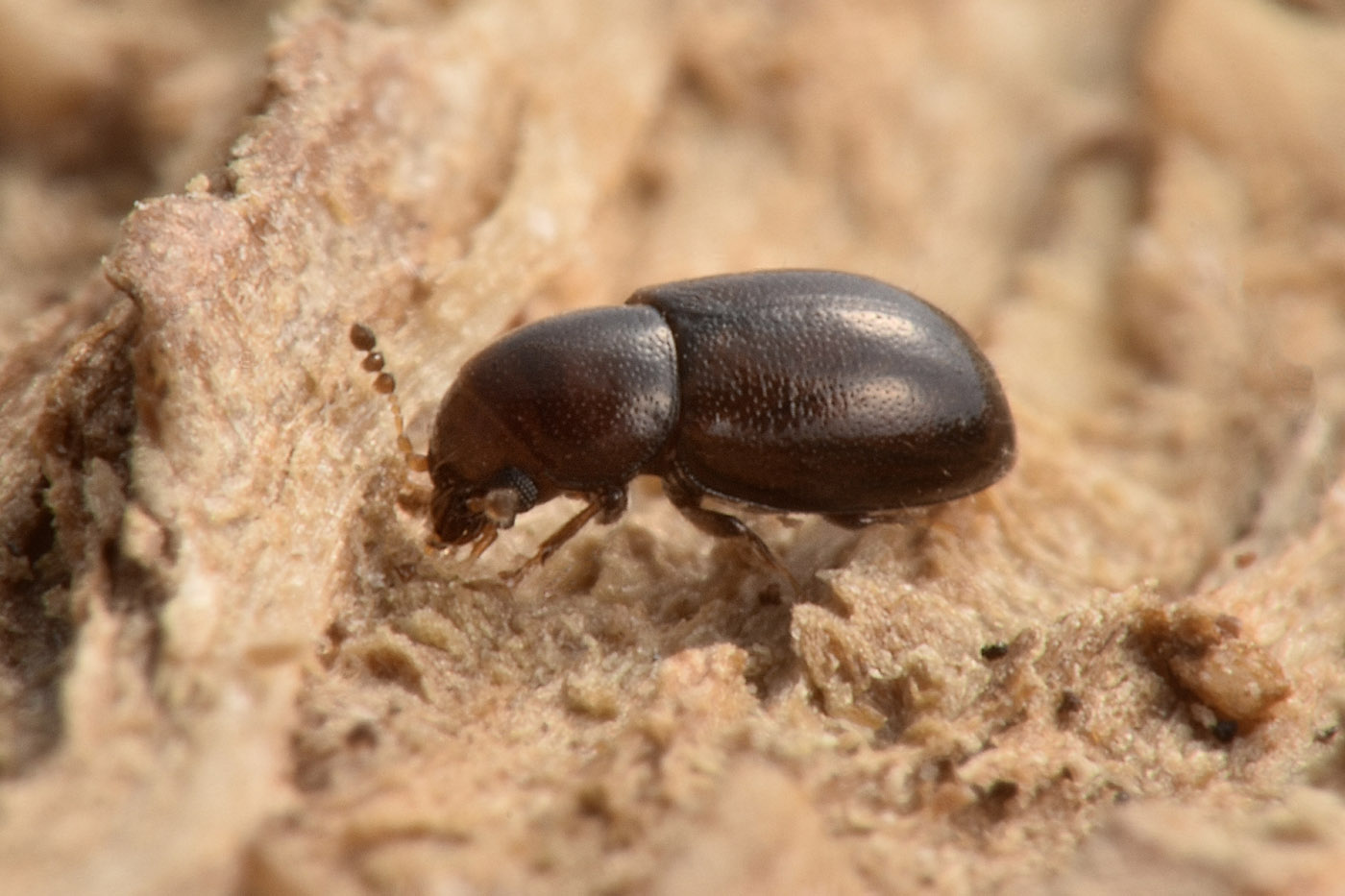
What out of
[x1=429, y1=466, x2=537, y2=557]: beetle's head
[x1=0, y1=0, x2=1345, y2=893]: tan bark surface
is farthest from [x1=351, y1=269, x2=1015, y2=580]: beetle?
[x1=0, y1=0, x2=1345, y2=893]: tan bark surface

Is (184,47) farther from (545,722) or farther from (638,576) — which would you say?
(545,722)

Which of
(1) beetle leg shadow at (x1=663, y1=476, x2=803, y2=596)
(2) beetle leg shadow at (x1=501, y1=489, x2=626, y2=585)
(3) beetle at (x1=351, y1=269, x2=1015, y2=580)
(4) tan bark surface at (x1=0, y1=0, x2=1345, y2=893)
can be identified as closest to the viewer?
(4) tan bark surface at (x1=0, y1=0, x2=1345, y2=893)

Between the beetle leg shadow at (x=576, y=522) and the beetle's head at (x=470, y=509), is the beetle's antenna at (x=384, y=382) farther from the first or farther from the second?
the beetle leg shadow at (x=576, y=522)

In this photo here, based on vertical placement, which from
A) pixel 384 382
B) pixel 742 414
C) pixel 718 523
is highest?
pixel 384 382

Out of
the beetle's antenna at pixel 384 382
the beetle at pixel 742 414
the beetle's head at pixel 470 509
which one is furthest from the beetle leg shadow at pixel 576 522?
the beetle's antenna at pixel 384 382

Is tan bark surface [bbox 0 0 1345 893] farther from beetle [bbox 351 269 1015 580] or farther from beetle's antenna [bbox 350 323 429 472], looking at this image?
beetle [bbox 351 269 1015 580]

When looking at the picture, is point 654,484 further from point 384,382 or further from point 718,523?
point 384,382

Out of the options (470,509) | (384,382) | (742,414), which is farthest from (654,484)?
(384,382)
